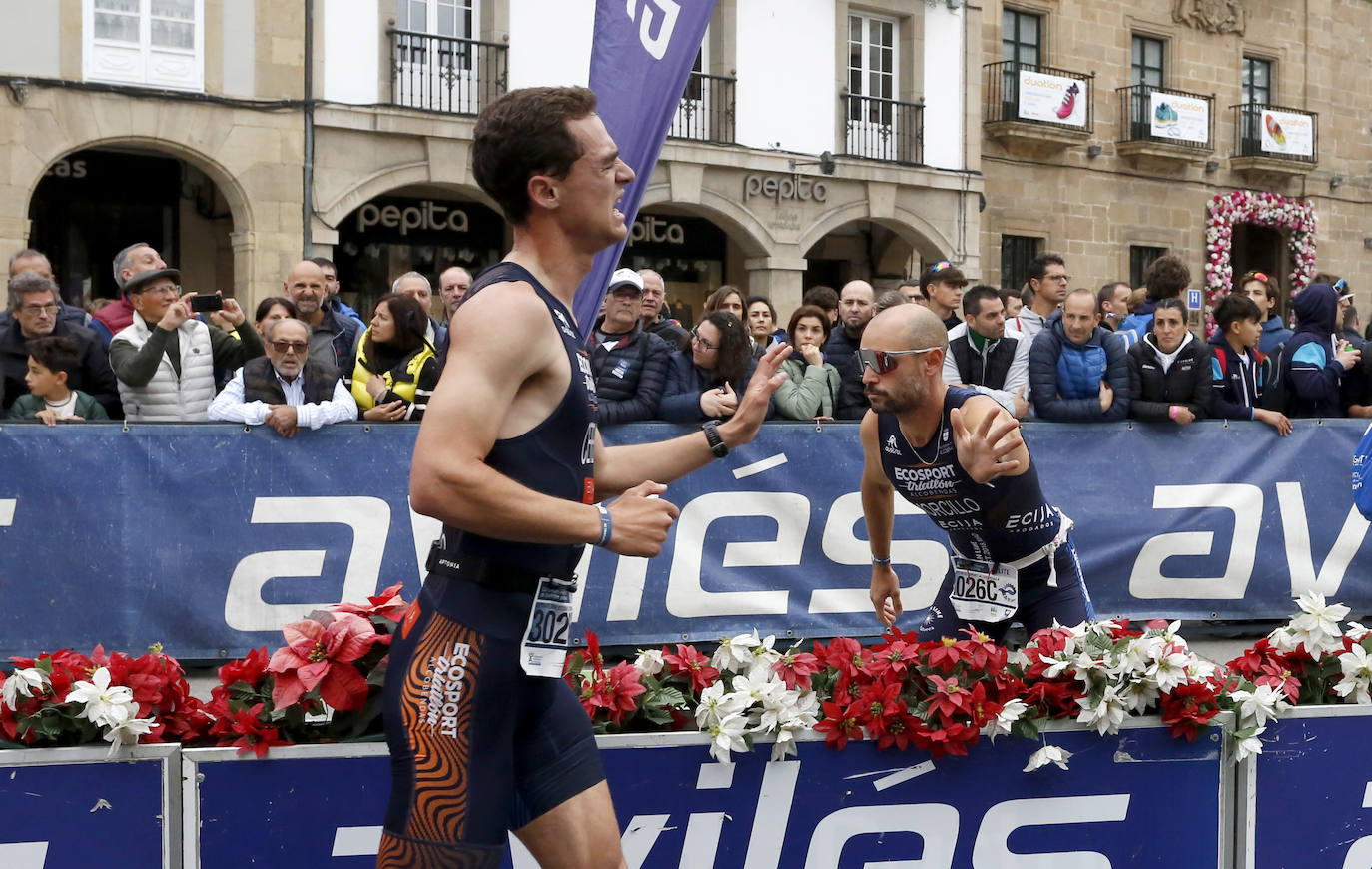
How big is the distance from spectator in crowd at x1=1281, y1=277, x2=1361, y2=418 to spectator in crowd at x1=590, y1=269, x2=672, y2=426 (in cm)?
425

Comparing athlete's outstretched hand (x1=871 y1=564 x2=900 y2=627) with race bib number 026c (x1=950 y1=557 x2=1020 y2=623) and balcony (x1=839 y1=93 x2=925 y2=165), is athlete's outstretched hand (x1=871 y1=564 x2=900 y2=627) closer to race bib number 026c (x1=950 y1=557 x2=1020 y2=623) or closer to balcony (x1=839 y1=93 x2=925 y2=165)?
race bib number 026c (x1=950 y1=557 x2=1020 y2=623)

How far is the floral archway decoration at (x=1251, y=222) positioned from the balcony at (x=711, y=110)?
11329 millimetres

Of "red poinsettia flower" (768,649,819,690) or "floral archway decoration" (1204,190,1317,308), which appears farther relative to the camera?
"floral archway decoration" (1204,190,1317,308)

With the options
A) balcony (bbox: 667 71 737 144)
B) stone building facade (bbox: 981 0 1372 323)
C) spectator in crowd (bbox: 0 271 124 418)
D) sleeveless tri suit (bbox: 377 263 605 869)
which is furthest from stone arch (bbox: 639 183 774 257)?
sleeveless tri suit (bbox: 377 263 605 869)

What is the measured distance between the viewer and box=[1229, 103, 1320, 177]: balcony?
29.1 metres

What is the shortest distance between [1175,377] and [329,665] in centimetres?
693

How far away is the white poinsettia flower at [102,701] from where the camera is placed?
142 inches

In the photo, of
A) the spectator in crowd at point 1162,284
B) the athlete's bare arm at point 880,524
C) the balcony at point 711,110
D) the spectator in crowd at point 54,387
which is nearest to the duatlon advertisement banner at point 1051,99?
the balcony at point 711,110

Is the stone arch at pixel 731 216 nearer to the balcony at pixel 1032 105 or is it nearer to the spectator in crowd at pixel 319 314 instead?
the balcony at pixel 1032 105

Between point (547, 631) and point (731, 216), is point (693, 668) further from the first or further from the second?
point (731, 216)

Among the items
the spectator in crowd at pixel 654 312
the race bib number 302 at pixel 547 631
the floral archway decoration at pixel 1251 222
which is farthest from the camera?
the floral archway decoration at pixel 1251 222

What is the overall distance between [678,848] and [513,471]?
1.38 metres

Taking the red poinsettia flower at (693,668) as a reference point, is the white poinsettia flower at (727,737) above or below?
below

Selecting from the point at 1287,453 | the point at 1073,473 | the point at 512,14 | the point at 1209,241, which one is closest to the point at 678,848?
the point at 1073,473
